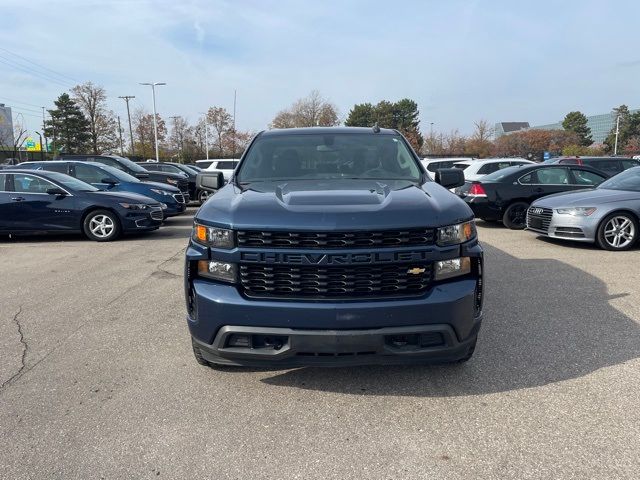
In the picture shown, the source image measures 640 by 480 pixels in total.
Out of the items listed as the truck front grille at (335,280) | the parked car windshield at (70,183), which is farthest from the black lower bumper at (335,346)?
the parked car windshield at (70,183)

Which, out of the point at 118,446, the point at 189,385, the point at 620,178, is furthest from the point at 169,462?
the point at 620,178

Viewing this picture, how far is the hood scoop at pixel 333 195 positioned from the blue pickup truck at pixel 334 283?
0.9 inches

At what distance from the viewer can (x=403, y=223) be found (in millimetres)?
2965

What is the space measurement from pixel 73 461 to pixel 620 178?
9.70 m

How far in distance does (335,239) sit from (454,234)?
2.56 ft

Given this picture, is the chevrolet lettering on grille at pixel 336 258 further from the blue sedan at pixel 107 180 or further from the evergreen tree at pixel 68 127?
the evergreen tree at pixel 68 127

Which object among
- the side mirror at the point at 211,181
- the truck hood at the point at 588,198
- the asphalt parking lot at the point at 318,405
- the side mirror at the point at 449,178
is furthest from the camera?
the truck hood at the point at 588,198

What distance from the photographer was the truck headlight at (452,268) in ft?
10.00

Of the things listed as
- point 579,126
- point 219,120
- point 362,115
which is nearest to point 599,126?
point 579,126

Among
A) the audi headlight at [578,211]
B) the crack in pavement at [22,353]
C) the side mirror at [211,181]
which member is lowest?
the crack in pavement at [22,353]

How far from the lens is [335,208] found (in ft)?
10.0

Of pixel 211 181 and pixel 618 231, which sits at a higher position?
pixel 211 181

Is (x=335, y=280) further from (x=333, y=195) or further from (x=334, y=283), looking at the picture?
(x=333, y=195)

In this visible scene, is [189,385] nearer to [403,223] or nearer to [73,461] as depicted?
[73,461]
